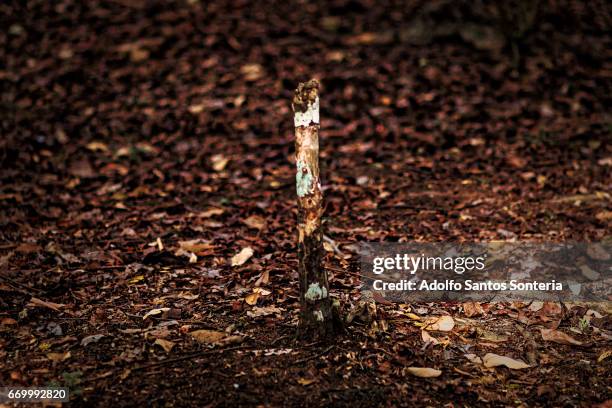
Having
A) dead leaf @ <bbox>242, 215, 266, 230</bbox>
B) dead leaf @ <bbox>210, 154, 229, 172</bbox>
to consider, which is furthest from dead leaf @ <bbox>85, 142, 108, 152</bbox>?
dead leaf @ <bbox>242, 215, 266, 230</bbox>

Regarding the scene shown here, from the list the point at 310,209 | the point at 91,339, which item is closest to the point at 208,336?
the point at 91,339

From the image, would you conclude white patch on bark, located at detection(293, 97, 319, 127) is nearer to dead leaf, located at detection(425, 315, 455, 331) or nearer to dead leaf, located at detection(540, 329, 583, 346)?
dead leaf, located at detection(425, 315, 455, 331)

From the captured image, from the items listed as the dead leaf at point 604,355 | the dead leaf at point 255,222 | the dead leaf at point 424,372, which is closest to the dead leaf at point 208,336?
the dead leaf at point 424,372

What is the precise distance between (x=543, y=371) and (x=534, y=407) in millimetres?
290

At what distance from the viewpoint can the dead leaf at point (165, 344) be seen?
10.0 ft

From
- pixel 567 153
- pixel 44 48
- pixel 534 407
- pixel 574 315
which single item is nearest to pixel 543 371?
pixel 534 407

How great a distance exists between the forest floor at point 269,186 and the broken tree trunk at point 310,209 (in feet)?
0.69

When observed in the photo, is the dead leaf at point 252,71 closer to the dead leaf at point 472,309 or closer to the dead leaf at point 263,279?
the dead leaf at point 263,279

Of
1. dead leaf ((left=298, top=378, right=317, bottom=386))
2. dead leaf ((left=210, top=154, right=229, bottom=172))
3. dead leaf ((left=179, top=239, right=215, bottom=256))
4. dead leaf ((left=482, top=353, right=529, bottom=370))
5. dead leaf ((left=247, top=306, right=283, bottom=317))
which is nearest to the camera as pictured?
dead leaf ((left=298, top=378, right=317, bottom=386))

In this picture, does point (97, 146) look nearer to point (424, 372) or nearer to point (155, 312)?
point (155, 312)

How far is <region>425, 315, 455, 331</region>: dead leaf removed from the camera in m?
3.32

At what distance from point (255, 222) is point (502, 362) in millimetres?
2252

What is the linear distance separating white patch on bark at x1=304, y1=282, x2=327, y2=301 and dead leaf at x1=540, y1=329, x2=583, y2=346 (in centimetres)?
122

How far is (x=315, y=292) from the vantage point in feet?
9.78
